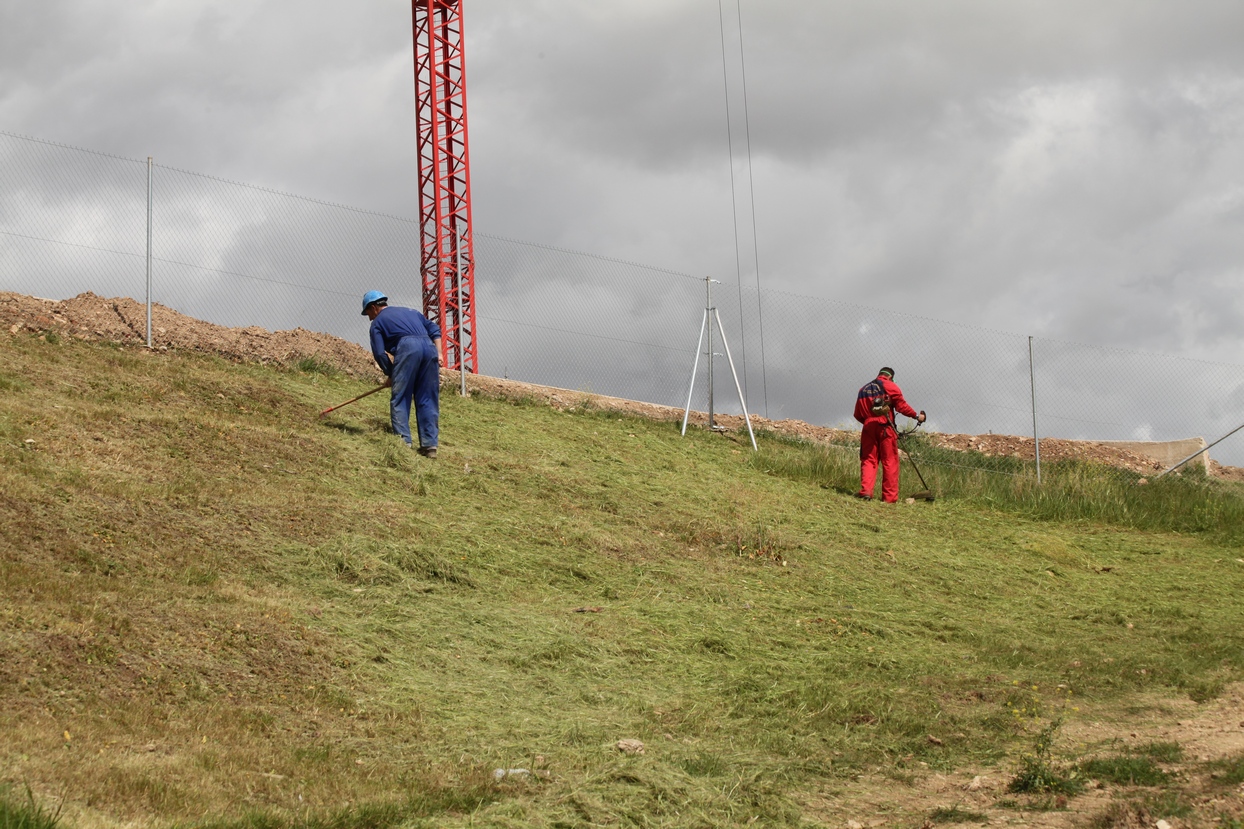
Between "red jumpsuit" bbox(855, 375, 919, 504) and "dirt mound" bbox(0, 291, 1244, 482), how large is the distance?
10.3 feet

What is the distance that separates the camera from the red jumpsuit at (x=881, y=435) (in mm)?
13180

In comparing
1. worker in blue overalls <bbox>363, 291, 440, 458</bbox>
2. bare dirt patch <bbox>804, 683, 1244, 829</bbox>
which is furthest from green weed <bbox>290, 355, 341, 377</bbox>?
bare dirt patch <bbox>804, 683, 1244, 829</bbox>

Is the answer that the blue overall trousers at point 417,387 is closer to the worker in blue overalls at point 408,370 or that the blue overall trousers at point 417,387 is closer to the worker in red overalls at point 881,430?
the worker in blue overalls at point 408,370

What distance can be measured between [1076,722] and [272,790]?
14.0ft

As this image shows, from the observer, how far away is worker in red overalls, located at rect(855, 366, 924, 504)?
1317 centimetres

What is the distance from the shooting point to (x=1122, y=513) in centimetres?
1376

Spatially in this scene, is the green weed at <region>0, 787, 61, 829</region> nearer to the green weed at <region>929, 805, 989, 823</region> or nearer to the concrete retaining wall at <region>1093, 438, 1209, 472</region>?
the green weed at <region>929, 805, 989, 823</region>

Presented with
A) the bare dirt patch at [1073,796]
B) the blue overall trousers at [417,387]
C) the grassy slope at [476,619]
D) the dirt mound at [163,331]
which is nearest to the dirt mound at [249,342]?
the dirt mound at [163,331]

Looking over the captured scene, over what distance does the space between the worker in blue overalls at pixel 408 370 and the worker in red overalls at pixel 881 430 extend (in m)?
5.07

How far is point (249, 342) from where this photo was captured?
46.5 ft

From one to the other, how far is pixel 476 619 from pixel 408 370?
4175 mm

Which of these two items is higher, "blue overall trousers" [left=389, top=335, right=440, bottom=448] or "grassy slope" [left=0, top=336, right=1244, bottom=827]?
"blue overall trousers" [left=389, top=335, right=440, bottom=448]

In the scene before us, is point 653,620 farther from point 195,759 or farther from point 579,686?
point 195,759

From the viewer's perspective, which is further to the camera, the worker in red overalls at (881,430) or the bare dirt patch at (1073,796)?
the worker in red overalls at (881,430)
